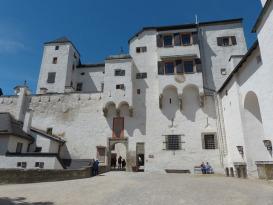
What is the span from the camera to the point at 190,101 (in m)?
25.8

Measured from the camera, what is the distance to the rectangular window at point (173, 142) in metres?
24.5

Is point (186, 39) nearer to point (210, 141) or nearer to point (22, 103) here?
point (210, 141)

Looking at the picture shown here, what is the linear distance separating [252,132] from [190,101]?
9.12 meters

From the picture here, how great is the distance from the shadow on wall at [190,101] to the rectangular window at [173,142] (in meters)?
2.75

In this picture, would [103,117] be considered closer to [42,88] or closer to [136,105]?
[136,105]

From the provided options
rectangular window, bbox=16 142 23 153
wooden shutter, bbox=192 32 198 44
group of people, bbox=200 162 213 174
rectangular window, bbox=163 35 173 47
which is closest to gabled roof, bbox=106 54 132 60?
rectangular window, bbox=163 35 173 47

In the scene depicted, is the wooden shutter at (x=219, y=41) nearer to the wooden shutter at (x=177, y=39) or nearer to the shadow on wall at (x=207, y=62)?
the shadow on wall at (x=207, y=62)

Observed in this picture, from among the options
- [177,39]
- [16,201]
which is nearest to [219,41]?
[177,39]

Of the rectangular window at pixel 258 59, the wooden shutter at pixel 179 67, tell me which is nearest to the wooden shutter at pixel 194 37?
the wooden shutter at pixel 179 67

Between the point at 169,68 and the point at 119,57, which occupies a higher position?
the point at 119,57

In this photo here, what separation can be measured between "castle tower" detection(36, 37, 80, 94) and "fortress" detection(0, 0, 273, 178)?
1.64 m

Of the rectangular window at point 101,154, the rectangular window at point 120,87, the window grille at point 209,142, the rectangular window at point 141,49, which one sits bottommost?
the rectangular window at point 101,154

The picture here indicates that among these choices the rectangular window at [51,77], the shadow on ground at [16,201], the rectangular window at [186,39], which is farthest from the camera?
the rectangular window at [51,77]

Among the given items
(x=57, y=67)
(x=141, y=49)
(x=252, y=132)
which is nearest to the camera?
(x=252, y=132)
